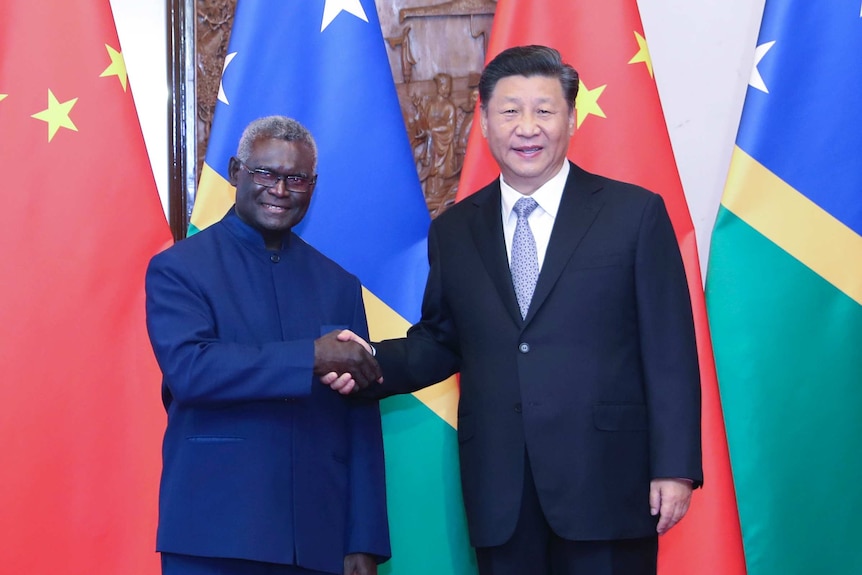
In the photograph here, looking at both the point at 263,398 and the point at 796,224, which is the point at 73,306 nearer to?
the point at 263,398

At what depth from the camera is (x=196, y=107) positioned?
109 inches

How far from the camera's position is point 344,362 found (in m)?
1.82

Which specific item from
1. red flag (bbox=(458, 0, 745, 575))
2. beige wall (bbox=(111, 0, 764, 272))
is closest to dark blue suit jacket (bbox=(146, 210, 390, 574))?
red flag (bbox=(458, 0, 745, 575))

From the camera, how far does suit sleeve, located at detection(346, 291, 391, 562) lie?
1.88m

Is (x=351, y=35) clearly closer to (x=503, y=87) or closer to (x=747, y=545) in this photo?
(x=503, y=87)

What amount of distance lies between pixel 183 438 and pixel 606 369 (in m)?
0.79

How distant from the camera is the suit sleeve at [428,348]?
2055 mm

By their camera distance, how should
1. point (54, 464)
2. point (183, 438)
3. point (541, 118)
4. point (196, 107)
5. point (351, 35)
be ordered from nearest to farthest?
point (183, 438) < point (541, 118) < point (54, 464) < point (351, 35) < point (196, 107)

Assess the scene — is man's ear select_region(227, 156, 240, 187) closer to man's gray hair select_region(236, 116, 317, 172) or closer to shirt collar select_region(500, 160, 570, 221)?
man's gray hair select_region(236, 116, 317, 172)

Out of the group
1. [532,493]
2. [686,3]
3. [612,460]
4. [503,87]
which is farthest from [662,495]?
[686,3]

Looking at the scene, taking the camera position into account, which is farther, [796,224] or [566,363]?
[796,224]

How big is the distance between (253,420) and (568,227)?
27.9 inches

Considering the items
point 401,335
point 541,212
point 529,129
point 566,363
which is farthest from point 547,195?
point 401,335

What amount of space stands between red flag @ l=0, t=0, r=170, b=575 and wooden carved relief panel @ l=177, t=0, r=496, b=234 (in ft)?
1.22
